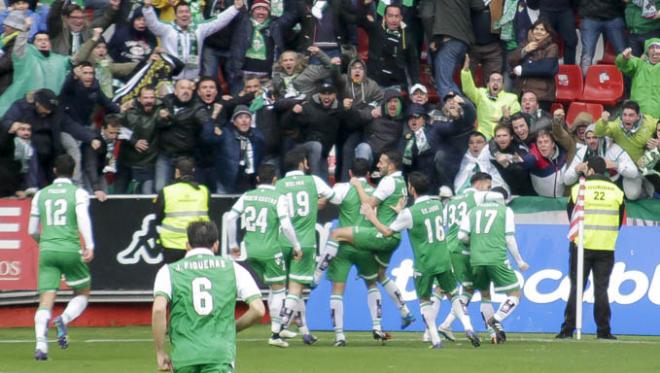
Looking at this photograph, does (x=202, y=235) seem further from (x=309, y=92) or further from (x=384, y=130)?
(x=309, y=92)

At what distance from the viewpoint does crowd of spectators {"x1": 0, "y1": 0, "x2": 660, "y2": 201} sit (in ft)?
Result: 71.7

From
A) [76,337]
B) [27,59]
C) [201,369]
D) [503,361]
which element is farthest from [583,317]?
[201,369]

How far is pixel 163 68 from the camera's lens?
22844 millimetres

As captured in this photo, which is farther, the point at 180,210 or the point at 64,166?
the point at 180,210

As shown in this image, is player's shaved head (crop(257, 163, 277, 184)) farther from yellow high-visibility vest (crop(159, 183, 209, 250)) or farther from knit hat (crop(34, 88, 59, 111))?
knit hat (crop(34, 88, 59, 111))

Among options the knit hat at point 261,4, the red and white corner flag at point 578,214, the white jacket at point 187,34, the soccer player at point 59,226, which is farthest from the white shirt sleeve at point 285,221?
the knit hat at point 261,4

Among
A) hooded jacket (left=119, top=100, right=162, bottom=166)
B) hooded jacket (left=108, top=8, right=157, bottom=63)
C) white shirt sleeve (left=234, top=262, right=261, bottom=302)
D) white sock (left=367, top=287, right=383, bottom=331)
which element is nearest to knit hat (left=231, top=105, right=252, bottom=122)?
hooded jacket (left=119, top=100, right=162, bottom=166)

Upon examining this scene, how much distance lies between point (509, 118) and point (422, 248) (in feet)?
15.6

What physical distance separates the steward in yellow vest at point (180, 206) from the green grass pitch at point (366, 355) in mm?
1431

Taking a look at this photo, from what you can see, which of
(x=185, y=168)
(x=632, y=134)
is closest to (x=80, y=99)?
(x=185, y=168)

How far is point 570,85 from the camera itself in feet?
83.7

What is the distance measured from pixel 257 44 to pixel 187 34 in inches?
45.8

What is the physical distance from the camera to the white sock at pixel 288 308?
19062 mm

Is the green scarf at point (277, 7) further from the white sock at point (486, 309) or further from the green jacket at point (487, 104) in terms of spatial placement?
the white sock at point (486, 309)
